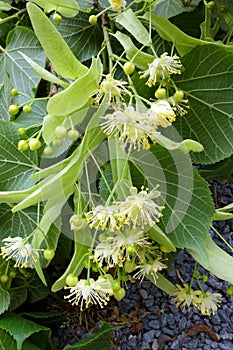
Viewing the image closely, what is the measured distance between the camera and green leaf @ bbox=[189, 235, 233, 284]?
645 mm

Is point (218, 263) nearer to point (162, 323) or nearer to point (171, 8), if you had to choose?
point (171, 8)

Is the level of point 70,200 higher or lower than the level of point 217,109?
lower

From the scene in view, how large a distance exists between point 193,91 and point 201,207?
16 cm

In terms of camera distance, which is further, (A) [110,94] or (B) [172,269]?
(B) [172,269]

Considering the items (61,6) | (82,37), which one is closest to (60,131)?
(61,6)

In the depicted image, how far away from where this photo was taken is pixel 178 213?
65 cm

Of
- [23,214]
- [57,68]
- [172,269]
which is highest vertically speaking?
[57,68]

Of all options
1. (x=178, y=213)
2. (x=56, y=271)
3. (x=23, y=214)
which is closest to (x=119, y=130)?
(x=178, y=213)

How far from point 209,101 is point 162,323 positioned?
0.57 metres

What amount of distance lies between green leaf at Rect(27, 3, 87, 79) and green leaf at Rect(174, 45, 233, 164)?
0.17m

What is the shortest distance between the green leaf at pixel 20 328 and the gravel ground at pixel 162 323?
170 mm

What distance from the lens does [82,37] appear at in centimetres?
83

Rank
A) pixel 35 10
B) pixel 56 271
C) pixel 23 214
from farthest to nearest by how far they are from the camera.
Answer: pixel 56 271 → pixel 23 214 → pixel 35 10

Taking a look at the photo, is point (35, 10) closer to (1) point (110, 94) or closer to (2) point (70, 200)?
(1) point (110, 94)
